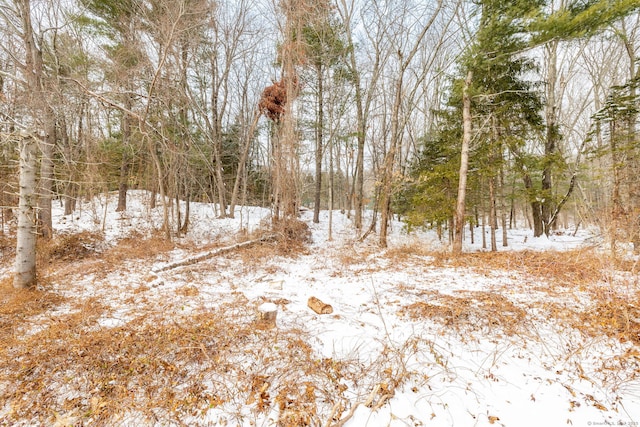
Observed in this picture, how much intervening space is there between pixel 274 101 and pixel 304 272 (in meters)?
8.94

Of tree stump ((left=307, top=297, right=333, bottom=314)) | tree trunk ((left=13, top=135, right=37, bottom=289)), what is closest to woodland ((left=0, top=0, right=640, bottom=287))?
tree trunk ((left=13, top=135, right=37, bottom=289))

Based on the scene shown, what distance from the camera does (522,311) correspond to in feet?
11.6

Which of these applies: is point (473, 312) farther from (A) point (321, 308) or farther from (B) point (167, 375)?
(B) point (167, 375)

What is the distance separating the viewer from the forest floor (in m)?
2.08

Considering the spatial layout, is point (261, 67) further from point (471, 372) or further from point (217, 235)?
point (471, 372)

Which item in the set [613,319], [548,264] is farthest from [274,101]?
[613,319]

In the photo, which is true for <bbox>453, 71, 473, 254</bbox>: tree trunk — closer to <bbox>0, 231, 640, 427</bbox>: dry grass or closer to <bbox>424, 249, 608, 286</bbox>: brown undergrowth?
<bbox>424, 249, 608, 286</bbox>: brown undergrowth

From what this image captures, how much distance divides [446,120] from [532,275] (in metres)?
7.10

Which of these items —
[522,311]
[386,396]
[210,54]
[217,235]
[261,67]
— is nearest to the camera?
[386,396]

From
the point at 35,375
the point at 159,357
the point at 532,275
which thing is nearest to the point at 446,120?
the point at 532,275

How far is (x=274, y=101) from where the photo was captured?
11.4 meters

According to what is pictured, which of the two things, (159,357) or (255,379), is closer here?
(255,379)

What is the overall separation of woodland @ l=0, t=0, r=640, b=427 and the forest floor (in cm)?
2

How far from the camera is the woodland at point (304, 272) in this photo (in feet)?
7.34
